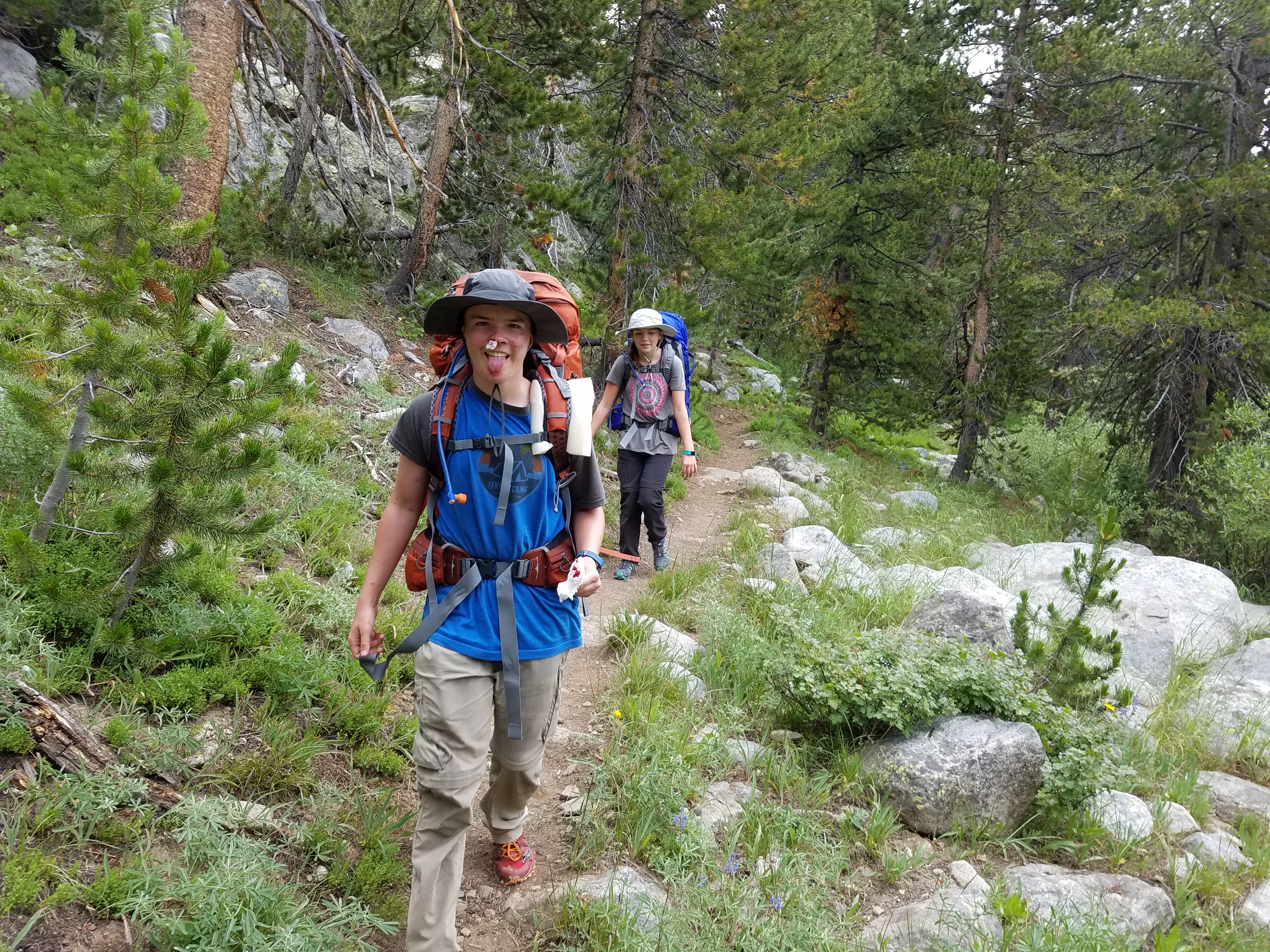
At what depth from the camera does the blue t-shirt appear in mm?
2629

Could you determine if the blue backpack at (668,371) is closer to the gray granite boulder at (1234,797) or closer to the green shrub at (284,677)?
the green shrub at (284,677)

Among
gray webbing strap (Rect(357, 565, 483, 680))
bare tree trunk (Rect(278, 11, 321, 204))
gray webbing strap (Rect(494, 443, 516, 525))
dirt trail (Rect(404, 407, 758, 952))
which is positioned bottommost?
dirt trail (Rect(404, 407, 758, 952))

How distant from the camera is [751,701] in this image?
4.73 metres

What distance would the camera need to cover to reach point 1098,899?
10.7 feet

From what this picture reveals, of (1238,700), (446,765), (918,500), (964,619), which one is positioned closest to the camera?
(446,765)

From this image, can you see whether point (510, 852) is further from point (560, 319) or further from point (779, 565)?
point (779, 565)

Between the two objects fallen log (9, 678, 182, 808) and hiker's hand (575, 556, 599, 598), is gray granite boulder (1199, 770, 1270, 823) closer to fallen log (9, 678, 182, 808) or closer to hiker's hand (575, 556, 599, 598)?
hiker's hand (575, 556, 599, 598)

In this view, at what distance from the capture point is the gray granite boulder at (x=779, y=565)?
6852mm

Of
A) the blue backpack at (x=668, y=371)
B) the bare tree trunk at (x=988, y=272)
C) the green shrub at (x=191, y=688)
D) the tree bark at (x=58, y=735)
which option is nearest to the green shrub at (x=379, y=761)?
the green shrub at (x=191, y=688)

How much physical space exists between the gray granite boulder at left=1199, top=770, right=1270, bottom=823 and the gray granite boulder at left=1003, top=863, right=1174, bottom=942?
1.54 metres

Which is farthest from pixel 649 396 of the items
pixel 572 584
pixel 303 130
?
pixel 303 130

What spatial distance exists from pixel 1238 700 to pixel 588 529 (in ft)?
20.1

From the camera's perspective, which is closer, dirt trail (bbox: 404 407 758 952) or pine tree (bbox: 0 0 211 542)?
pine tree (bbox: 0 0 211 542)

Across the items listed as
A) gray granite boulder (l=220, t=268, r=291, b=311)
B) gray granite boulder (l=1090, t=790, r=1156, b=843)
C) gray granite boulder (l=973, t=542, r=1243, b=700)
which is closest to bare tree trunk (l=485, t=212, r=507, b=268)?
gray granite boulder (l=220, t=268, r=291, b=311)
